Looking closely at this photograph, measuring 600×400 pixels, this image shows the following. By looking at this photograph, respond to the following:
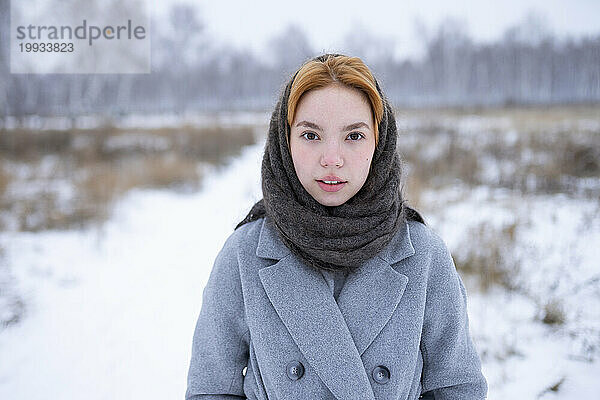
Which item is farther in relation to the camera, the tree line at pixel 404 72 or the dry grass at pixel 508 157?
the tree line at pixel 404 72

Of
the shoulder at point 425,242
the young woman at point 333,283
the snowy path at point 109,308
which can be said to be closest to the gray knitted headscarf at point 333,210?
the young woman at point 333,283

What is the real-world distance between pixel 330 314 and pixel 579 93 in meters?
37.4

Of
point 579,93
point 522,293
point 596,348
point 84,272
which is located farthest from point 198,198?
point 579,93

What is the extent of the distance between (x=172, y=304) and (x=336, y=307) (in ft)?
10.5

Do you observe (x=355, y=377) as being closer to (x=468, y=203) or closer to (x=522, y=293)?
(x=522, y=293)

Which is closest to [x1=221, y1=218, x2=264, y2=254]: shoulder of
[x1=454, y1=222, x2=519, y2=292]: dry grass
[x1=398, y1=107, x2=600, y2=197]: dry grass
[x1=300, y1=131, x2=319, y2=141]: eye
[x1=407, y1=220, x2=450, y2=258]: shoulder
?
[x1=300, y1=131, x2=319, y2=141]: eye

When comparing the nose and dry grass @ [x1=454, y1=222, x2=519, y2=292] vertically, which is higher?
the nose

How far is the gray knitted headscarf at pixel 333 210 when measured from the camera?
1235 millimetres

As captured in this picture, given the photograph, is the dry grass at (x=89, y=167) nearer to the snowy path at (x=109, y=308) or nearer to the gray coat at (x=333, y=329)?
the snowy path at (x=109, y=308)

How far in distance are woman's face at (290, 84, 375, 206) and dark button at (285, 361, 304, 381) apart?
493mm

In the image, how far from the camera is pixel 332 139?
3.89ft

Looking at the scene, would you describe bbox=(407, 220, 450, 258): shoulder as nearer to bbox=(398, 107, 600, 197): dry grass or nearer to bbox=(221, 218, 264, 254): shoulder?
bbox=(221, 218, 264, 254): shoulder

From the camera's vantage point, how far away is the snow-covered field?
2992mm

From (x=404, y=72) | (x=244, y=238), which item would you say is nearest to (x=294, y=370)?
(x=244, y=238)
